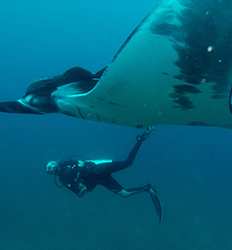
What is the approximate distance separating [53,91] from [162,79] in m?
0.98

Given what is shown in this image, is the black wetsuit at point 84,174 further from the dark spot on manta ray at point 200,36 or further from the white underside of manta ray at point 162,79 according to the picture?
the dark spot on manta ray at point 200,36

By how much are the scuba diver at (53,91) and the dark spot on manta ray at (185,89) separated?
61 cm

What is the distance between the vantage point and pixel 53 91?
3.53m

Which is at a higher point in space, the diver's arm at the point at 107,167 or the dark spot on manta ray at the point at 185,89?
the dark spot on manta ray at the point at 185,89

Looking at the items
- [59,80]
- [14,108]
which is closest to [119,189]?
[14,108]

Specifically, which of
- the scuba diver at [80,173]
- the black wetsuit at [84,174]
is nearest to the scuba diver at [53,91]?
the scuba diver at [80,173]

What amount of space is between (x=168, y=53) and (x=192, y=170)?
47.8 metres

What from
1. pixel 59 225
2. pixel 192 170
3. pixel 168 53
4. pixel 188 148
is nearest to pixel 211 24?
pixel 168 53

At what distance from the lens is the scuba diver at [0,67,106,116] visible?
11.1ft

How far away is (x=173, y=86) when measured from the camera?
121 inches

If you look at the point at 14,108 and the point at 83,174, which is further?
the point at 83,174

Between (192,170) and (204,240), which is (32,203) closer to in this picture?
(204,240)

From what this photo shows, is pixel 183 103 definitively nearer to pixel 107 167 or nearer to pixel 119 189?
pixel 107 167

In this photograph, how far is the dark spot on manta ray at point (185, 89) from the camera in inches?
120
